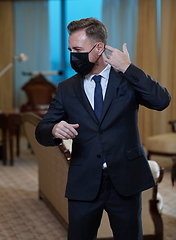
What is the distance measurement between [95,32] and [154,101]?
0.45 m

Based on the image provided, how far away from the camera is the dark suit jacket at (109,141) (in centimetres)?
193

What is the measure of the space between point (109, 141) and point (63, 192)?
4.92ft

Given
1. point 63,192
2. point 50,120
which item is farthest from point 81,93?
point 63,192

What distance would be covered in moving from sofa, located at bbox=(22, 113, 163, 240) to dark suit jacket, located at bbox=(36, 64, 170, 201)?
3.15 ft

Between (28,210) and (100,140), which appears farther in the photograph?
(28,210)

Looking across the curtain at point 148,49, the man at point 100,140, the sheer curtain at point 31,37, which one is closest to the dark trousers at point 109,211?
the man at point 100,140

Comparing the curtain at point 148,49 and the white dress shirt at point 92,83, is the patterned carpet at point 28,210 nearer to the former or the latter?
the white dress shirt at point 92,83

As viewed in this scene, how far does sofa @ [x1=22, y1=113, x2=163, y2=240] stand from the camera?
10.2ft

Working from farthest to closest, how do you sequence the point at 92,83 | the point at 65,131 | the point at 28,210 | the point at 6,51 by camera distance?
the point at 6,51, the point at 28,210, the point at 92,83, the point at 65,131

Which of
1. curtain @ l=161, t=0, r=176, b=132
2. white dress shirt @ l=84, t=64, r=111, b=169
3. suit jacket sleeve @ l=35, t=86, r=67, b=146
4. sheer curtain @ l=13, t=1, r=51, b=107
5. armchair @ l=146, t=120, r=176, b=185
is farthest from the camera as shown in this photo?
sheer curtain @ l=13, t=1, r=51, b=107

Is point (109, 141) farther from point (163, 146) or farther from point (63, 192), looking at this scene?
point (163, 146)

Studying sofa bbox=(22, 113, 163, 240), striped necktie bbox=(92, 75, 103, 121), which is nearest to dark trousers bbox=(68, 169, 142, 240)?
striped necktie bbox=(92, 75, 103, 121)

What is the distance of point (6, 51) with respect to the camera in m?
9.30

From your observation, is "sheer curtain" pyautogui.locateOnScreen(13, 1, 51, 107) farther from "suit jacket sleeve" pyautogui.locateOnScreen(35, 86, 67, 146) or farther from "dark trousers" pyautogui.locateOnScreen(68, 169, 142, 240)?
"dark trousers" pyautogui.locateOnScreen(68, 169, 142, 240)
